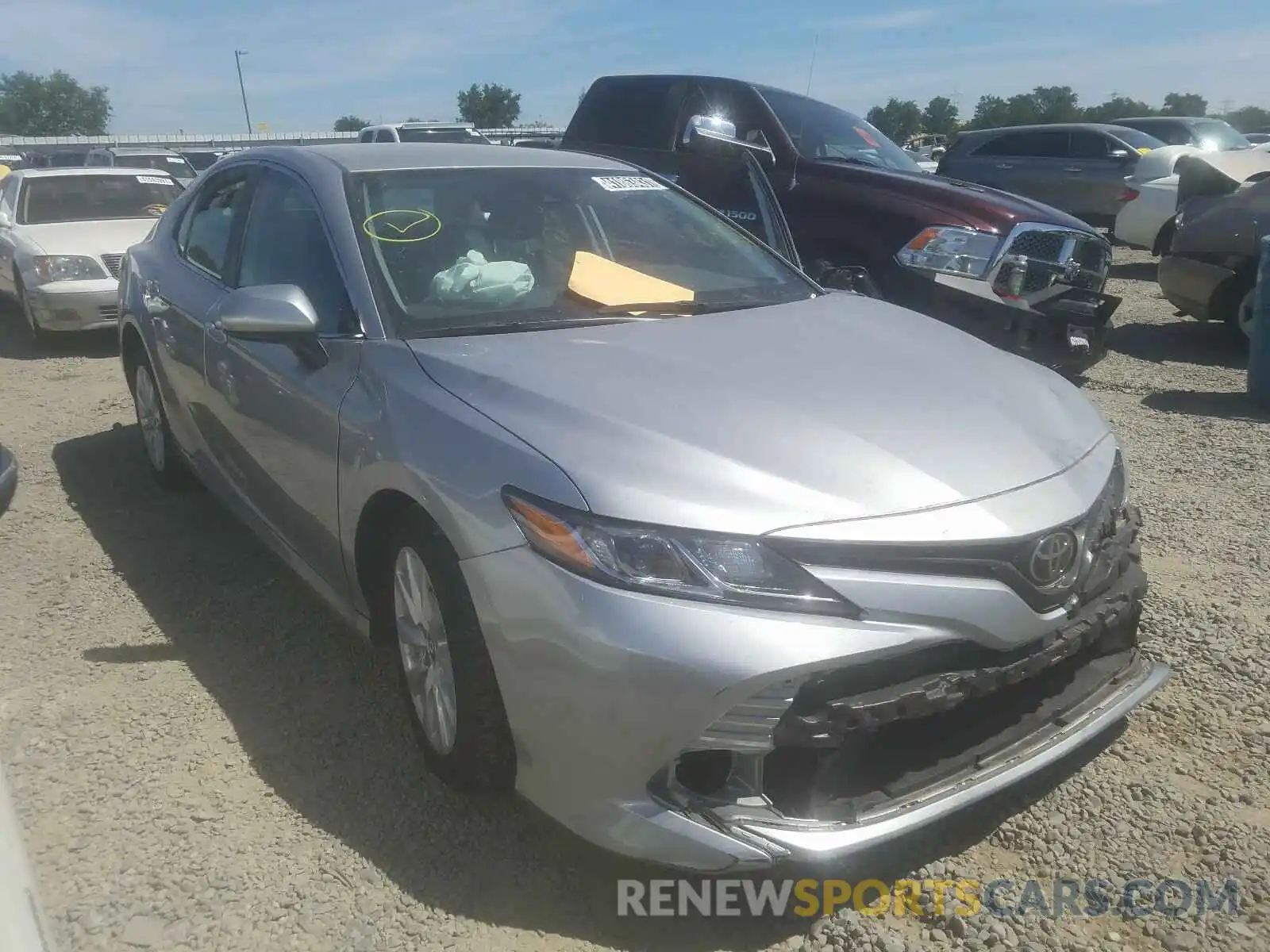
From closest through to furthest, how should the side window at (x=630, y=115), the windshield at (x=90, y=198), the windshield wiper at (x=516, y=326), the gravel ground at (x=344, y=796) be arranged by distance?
1. the gravel ground at (x=344, y=796)
2. the windshield wiper at (x=516, y=326)
3. the side window at (x=630, y=115)
4. the windshield at (x=90, y=198)

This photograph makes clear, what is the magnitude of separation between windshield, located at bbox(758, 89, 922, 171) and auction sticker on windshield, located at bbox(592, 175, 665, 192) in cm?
302

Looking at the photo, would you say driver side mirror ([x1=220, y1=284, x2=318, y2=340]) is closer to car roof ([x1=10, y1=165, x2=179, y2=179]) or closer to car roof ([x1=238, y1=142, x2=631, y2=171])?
car roof ([x1=238, y1=142, x2=631, y2=171])

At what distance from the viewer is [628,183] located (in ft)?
12.4

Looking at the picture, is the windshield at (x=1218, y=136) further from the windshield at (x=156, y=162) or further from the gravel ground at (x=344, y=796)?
the windshield at (x=156, y=162)

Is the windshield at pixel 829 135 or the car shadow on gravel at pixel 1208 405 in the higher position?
the windshield at pixel 829 135

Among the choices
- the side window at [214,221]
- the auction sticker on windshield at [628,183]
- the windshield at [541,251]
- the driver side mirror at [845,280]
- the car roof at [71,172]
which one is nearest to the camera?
the windshield at [541,251]

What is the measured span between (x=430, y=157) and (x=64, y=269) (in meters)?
6.17

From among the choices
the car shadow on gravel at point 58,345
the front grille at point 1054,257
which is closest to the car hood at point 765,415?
the front grille at point 1054,257

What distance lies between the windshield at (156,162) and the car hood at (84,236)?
882 centimetres

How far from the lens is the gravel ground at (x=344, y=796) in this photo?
2242mm

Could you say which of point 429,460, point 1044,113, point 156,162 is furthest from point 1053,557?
point 1044,113

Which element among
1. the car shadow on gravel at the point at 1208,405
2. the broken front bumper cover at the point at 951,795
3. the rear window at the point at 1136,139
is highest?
the rear window at the point at 1136,139

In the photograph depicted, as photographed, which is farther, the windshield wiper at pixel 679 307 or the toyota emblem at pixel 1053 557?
the windshield wiper at pixel 679 307

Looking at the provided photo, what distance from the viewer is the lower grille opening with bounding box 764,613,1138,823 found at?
206 cm
